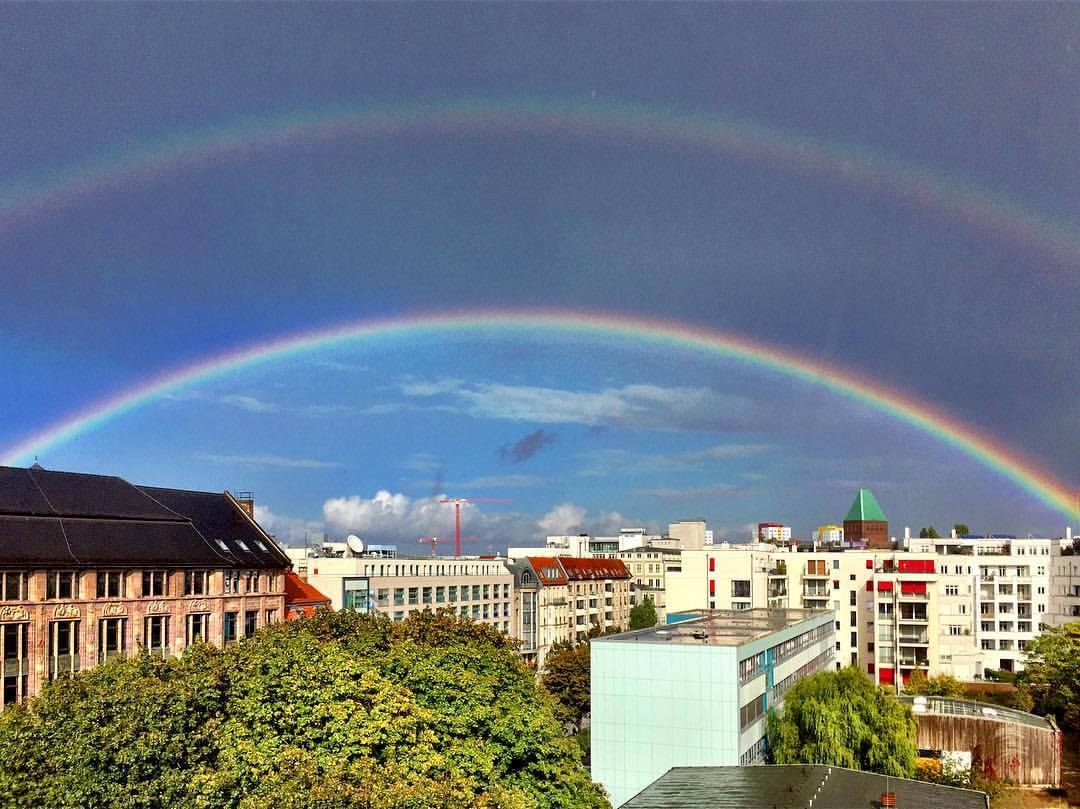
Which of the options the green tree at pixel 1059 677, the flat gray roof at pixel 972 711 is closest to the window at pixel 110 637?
the flat gray roof at pixel 972 711

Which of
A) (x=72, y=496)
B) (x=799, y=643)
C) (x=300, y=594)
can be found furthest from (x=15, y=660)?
(x=799, y=643)

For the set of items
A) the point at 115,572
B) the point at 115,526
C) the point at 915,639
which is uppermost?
the point at 115,526

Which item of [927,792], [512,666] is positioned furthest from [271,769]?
[927,792]

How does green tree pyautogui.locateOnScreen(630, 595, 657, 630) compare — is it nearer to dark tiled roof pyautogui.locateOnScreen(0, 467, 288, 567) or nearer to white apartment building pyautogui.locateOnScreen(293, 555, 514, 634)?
white apartment building pyautogui.locateOnScreen(293, 555, 514, 634)

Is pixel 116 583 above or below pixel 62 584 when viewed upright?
below

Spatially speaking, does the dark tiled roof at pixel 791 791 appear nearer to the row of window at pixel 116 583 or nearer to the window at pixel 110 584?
the row of window at pixel 116 583

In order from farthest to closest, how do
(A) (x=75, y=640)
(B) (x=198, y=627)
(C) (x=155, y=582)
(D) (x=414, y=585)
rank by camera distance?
(D) (x=414, y=585) < (B) (x=198, y=627) < (C) (x=155, y=582) < (A) (x=75, y=640)

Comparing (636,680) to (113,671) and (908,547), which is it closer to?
(113,671)

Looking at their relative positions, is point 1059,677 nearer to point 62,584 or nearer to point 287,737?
point 287,737
